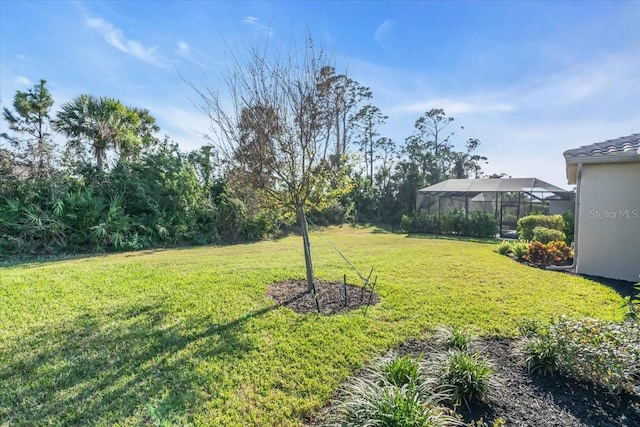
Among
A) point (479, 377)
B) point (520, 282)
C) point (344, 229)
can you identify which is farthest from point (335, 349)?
point (344, 229)

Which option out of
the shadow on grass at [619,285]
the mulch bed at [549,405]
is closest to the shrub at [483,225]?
the shadow on grass at [619,285]

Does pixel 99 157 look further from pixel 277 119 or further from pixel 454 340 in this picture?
pixel 454 340

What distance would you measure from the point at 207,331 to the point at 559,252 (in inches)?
361

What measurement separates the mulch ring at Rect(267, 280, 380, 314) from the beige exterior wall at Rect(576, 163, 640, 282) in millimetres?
5546

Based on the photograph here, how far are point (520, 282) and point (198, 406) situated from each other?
6.58 m

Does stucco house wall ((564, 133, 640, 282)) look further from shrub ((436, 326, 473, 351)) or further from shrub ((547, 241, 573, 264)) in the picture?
shrub ((436, 326, 473, 351))

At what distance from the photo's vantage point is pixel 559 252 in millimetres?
8375

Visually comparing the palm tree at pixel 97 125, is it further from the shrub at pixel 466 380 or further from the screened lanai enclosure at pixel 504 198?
the screened lanai enclosure at pixel 504 198

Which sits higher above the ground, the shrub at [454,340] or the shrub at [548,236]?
the shrub at [548,236]

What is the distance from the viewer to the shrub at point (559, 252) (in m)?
8.28

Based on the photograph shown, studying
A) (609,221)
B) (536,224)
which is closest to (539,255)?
(609,221)

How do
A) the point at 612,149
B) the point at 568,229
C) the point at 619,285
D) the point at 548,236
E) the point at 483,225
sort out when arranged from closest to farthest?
the point at 619,285
the point at 612,149
the point at 548,236
the point at 568,229
the point at 483,225

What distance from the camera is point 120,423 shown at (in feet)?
7.78

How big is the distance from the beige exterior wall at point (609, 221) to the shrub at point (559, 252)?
0.98m
